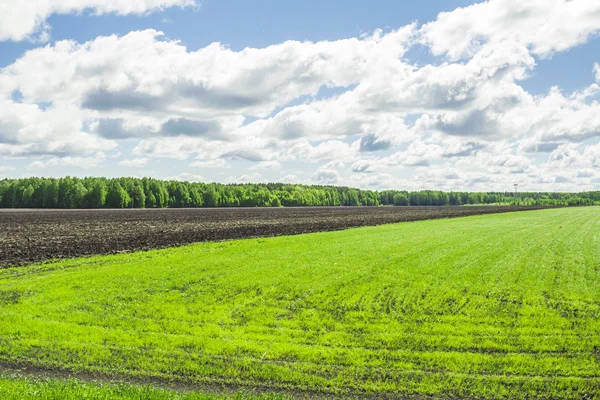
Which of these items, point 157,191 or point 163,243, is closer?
point 163,243

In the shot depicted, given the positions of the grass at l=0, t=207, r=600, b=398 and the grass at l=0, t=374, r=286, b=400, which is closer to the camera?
the grass at l=0, t=374, r=286, b=400

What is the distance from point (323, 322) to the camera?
16312 millimetres

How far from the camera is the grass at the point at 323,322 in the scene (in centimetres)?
1187

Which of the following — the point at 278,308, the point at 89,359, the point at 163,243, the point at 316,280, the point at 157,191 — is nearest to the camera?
the point at 89,359

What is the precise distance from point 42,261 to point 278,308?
19237 millimetres

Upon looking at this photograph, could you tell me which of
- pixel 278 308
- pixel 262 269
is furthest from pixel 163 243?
pixel 278 308

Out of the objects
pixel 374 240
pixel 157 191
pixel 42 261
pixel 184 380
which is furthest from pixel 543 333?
pixel 157 191

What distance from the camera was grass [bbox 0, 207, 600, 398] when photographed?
11867 mm

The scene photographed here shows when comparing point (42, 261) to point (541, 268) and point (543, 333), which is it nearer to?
point (543, 333)

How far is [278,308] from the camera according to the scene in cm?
1809

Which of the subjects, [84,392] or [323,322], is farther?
[323,322]

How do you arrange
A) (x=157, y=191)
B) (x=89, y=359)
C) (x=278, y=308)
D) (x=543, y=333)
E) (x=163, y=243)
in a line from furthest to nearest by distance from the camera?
(x=157, y=191)
(x=163, y=243)
(x=278, y=308)
(x=543, y=333)
(x=89, y=359)

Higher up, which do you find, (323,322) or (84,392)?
(84,392)

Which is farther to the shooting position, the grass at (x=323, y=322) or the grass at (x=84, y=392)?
the grass at (x=323, y=322)
